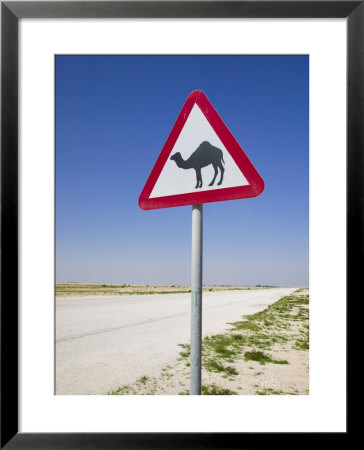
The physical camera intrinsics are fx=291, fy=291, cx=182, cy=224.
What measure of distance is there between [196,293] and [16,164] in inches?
30.3

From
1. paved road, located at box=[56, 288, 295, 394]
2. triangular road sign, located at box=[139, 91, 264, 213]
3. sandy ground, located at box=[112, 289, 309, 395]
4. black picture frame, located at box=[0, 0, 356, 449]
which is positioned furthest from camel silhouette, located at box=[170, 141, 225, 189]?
sandy ground, located at box=[112, 289, 309, 395]

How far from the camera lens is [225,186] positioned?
927 millimetres

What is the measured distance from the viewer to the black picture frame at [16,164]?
98cm

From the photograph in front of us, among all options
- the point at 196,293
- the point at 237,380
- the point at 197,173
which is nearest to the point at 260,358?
the point at 237,380

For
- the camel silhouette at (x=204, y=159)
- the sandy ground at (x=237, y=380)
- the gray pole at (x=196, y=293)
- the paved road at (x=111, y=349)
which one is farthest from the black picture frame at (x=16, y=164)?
the sandy ground at (x=237, y=380)

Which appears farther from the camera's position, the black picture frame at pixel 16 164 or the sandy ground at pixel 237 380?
the sandy ground at pixel 237 380

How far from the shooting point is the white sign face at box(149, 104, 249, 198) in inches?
36.5

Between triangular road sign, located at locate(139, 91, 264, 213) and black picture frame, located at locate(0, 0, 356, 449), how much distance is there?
340mm

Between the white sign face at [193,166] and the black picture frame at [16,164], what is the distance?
38cm

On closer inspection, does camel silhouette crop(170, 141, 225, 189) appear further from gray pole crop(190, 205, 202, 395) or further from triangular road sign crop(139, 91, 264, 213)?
gray pole crop(190, 205, 202, 395)

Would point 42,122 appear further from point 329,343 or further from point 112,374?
point 112,374

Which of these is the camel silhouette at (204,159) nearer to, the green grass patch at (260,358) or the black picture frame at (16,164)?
the black picture frame at (16,164)

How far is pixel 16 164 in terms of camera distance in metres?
1.02

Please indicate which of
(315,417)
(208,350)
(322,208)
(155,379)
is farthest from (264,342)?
(322,208)
